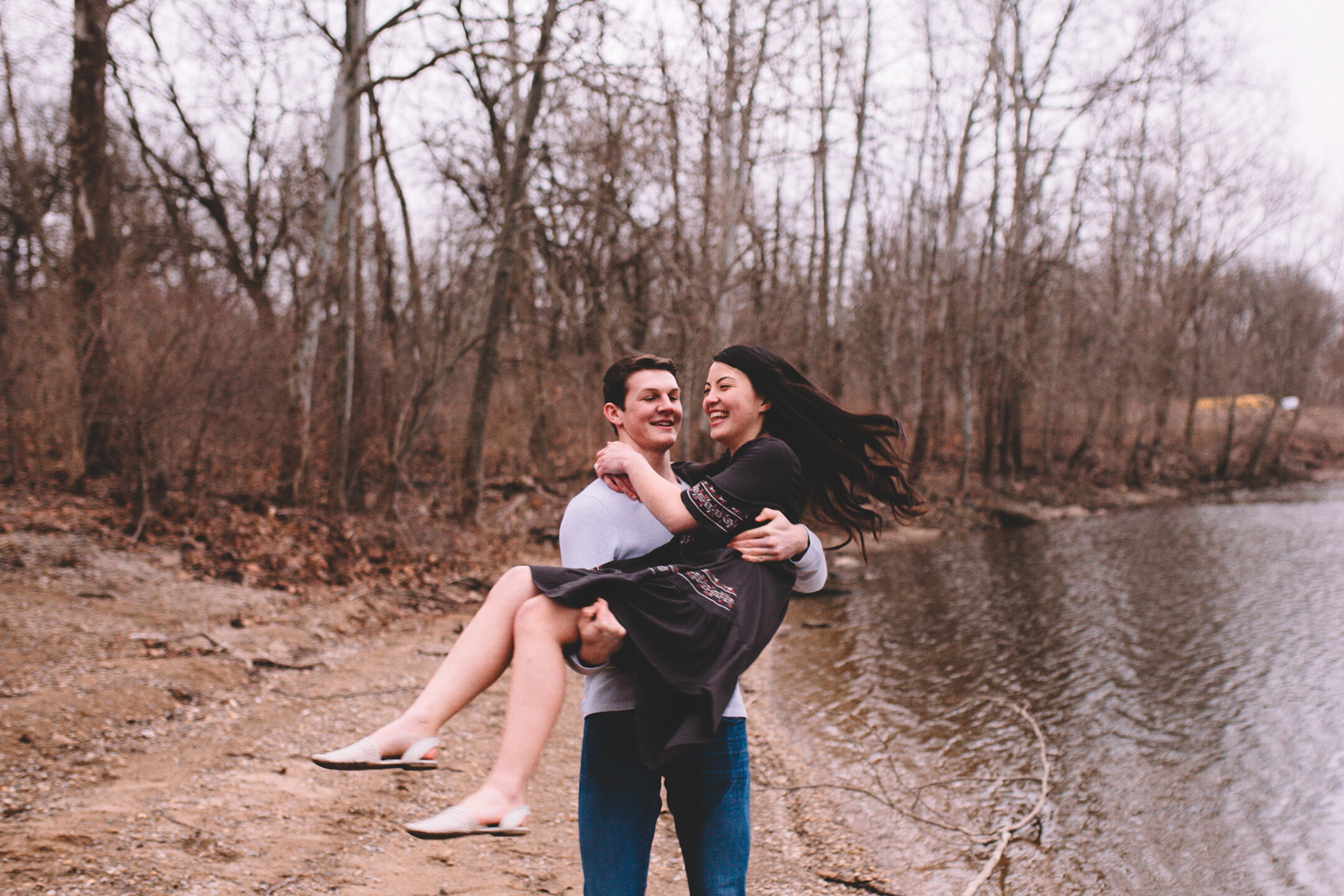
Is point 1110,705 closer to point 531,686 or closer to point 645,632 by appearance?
point 645,632

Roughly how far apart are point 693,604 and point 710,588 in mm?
87

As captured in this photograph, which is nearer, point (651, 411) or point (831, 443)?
point (651, 411)

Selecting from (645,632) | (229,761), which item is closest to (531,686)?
(645,632)

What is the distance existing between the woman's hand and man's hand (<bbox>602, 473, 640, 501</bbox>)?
0.07 feet

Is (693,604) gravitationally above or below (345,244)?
below

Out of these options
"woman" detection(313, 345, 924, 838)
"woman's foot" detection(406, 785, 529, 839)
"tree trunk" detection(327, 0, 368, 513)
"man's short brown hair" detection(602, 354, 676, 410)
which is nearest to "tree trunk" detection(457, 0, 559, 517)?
"tree trunk" detection(327, 0, 368, 513)

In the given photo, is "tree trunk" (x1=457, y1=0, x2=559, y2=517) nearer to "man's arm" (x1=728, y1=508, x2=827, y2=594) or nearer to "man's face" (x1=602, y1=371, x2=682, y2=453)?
"man's face" (x1=602, y1=371, x2=682, y2=453)

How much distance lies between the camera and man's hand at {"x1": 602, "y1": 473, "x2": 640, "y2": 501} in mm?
2334

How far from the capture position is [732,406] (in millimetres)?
2453

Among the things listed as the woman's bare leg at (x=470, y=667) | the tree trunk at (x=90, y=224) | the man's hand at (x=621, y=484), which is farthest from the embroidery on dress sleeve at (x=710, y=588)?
the tree trunk at (x=90, y=224)

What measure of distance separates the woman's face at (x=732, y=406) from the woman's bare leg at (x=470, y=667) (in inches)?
27.5

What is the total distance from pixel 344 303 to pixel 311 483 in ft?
7.28

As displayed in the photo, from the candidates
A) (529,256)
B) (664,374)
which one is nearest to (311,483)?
(529,256)

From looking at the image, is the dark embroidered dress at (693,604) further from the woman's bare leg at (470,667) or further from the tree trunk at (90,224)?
the tree trunk at (90,224)
